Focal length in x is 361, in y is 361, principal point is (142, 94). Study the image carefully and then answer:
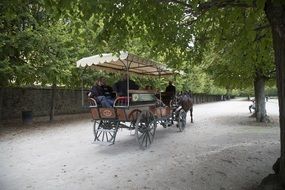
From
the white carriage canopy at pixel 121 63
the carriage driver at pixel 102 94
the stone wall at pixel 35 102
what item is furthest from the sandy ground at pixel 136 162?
the stone wall at pixel 35 102

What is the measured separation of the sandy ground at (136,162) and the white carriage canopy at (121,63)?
9.30 ft

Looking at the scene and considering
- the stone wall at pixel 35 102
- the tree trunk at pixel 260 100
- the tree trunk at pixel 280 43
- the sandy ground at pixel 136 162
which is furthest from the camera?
the tree trunk at pixel 260 100

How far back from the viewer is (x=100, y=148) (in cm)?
1204

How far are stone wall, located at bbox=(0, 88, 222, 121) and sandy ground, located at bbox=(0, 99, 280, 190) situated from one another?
605 centimetres

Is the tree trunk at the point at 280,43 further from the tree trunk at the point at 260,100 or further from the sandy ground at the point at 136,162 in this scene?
the tree trunk at the point at 260,100

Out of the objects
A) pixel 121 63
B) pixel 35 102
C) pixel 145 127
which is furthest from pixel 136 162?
pixel 35 102

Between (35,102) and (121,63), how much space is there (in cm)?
1134

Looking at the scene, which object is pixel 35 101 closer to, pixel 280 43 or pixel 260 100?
pixel 260 100

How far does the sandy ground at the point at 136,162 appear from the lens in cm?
759

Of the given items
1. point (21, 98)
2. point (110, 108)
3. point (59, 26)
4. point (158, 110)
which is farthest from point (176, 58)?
point (21, 98)

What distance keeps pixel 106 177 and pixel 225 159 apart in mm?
3682

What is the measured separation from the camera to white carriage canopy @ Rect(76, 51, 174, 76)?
1163 centimetres

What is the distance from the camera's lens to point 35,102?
23.1m

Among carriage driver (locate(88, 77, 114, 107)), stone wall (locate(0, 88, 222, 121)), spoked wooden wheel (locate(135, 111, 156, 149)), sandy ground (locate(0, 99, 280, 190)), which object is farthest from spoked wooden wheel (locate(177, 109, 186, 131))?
stone wall (locate(0, 88, 222, 121))
